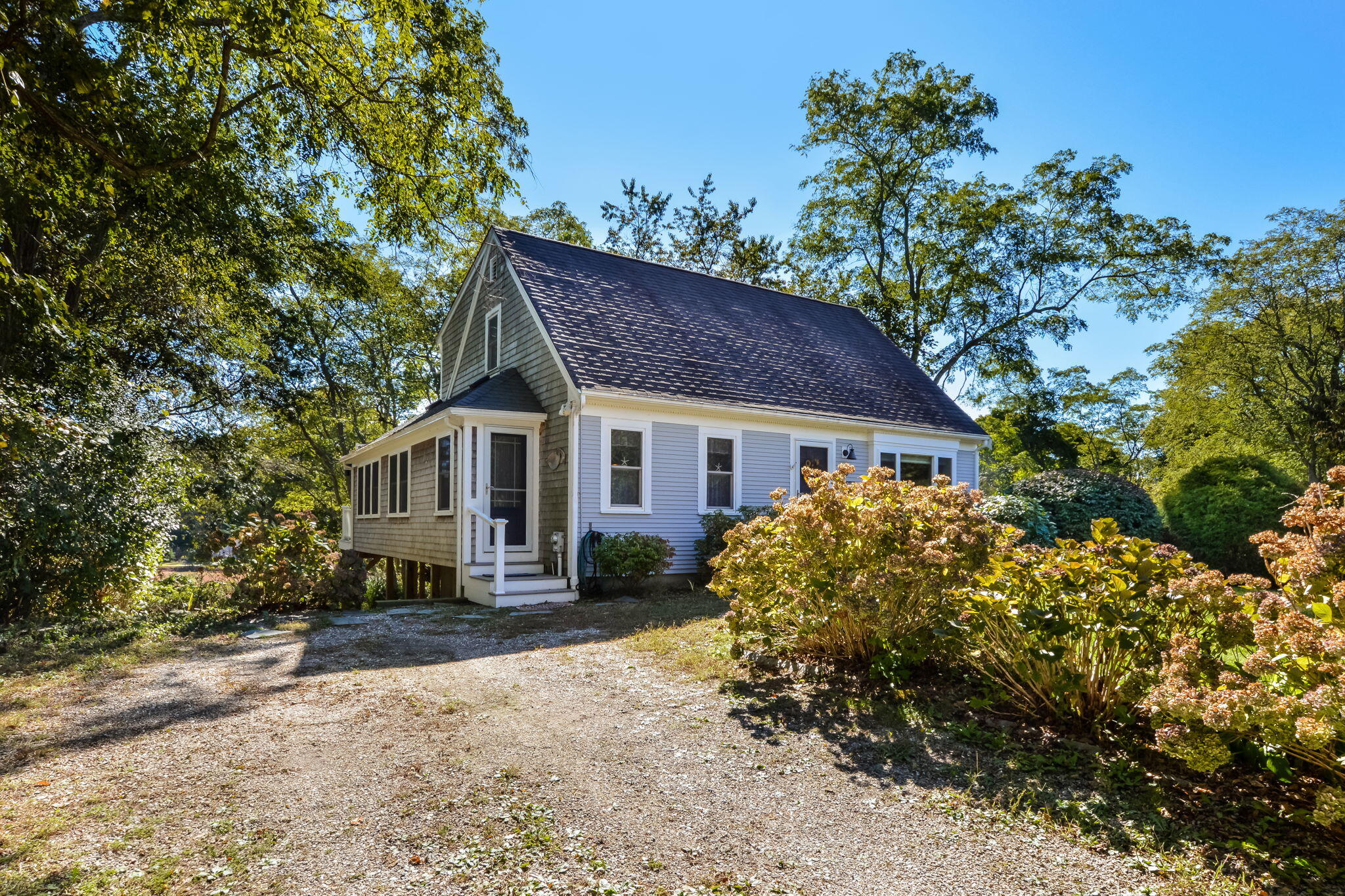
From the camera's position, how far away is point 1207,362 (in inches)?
831

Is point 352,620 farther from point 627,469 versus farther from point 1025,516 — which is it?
point 1025,516

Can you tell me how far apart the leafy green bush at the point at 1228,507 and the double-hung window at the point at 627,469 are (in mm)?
11318

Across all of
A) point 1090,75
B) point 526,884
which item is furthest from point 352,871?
point 1090,75

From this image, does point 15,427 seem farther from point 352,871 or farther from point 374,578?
point 374,578

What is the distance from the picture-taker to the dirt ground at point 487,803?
104 inches

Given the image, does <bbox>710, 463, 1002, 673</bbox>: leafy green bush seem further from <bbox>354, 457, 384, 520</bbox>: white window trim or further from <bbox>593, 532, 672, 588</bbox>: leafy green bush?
<bbox>354, 457, 384, 520</bbox>: white window trim

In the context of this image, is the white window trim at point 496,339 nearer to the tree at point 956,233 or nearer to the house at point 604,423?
the house at point 604,423

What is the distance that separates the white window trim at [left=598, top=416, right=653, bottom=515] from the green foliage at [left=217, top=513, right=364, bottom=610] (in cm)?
395

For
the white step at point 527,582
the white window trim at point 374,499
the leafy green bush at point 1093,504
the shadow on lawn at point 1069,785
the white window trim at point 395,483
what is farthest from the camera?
the white window trim at point 374,499

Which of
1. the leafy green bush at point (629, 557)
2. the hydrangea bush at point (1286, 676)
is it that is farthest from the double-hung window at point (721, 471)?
the hydrangea bush at point (1286, 676)

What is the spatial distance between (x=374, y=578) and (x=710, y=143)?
13.0 m

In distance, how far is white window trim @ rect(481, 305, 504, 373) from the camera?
44.7 ft

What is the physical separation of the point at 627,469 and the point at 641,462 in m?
0.26

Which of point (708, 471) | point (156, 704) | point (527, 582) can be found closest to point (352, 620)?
point (527, 582)
